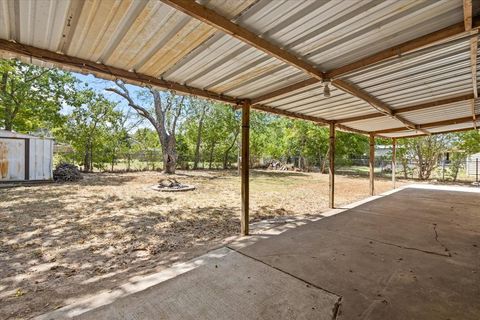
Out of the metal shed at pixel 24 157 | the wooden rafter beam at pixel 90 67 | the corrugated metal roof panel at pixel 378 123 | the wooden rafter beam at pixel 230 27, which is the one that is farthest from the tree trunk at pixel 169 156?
the wooden rafter beam at pixel 230 27

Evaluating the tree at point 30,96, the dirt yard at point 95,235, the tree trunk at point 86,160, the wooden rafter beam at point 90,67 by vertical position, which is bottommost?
the dirt yard at point 95,235

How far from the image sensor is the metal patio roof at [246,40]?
1.68m

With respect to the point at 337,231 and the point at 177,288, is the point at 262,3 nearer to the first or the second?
the point at 177,288

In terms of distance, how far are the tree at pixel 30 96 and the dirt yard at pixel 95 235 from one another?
6.30 m

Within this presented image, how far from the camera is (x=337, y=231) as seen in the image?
406 centimetres

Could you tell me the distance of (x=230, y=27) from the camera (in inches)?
71.5

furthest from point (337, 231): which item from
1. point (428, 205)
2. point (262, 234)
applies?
point (428, 205)

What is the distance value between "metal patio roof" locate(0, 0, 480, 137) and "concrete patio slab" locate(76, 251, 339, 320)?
226 centimetres

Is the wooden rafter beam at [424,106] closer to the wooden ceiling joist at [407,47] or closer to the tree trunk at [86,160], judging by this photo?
the wooden ceiling joist at [407,47]

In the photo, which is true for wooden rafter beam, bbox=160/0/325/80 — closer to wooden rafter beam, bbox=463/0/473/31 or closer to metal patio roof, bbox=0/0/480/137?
metal patio roof, bbox=0/0/480/137

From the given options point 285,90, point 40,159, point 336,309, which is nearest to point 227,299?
point 336,309

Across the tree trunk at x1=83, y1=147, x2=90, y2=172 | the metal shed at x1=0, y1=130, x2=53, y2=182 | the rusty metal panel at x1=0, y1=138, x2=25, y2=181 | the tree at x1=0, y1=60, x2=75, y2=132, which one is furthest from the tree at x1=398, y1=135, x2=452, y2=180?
the tree at x1=0, y1=60, x2=75, y2=132

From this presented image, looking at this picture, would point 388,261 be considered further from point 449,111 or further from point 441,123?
point 441,123

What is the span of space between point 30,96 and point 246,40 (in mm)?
14550
